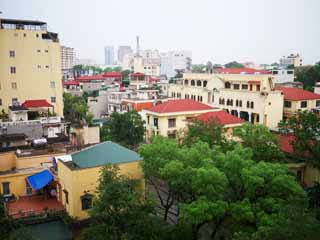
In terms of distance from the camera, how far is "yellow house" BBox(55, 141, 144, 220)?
15414 millimetres

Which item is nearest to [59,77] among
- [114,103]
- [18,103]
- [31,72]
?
[31,72]

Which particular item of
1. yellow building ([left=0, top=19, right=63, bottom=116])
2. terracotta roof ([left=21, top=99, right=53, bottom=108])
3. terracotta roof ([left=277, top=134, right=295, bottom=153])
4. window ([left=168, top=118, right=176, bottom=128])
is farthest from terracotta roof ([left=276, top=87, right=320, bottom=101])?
terracotta roof ([left=21, top=99, right=53, bottom=108])

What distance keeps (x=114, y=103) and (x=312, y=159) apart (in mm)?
30898

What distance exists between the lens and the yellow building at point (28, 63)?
34.7 m

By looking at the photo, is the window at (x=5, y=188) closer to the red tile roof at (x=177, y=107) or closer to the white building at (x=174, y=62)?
the red tile roof at (x=177, y=107)

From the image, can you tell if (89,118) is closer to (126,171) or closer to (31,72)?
(31,72)

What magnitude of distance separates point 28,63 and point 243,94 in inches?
1000

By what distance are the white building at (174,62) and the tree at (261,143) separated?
110m

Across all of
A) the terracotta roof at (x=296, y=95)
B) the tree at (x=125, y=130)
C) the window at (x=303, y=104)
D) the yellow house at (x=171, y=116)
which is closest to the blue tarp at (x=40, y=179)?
the tree at (x=125, y=130)

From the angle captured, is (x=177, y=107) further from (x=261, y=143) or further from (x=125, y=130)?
(x=261, y=143)

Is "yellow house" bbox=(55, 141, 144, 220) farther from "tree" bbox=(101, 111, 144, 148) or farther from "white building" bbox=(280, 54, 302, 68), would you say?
"white building" bbox=(280, 54, 302, 68)

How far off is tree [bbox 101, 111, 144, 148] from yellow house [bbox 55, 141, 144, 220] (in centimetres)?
1151

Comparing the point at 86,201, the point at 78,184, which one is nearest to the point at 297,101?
the point at 86,201

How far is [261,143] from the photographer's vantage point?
19750mm
